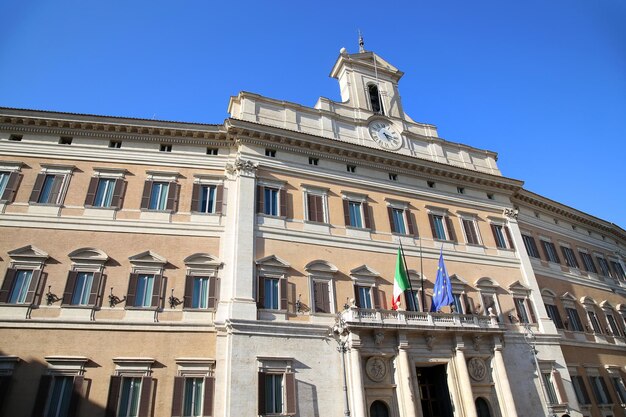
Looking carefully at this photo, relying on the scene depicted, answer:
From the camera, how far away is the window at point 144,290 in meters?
16.8

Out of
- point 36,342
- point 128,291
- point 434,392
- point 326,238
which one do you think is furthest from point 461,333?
point 36,342

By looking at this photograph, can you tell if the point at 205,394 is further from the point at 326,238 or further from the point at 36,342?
the point at 326,238

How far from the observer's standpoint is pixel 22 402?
14.2 metres

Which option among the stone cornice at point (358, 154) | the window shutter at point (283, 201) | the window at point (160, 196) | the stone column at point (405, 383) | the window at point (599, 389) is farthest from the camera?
the window at point (599, 389)

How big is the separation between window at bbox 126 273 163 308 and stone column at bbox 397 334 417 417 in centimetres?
1006

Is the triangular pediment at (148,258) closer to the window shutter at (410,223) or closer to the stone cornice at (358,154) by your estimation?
the stone cornice at (358,154)

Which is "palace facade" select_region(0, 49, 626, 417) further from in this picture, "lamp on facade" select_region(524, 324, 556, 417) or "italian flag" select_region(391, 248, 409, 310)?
"italian flag" select_region(391, 248, 409, 310)

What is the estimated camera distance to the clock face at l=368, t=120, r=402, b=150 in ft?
81.5

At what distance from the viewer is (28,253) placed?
54.9 feet

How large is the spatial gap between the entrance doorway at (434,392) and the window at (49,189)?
711 inches

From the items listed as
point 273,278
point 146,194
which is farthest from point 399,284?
point 146,194

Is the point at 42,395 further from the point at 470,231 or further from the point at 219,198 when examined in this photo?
the point at 470,231

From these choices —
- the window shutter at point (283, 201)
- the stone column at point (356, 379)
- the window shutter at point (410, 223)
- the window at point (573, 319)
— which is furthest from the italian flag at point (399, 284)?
the window at point (573, 319)

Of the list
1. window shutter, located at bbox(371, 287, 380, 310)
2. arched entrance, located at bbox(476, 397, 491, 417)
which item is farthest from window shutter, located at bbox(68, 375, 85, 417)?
arched entrance, located at bbox(476, 397, 491, 417)
